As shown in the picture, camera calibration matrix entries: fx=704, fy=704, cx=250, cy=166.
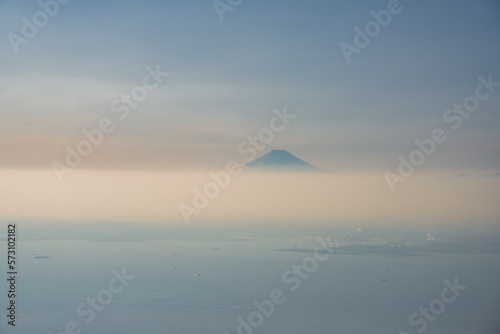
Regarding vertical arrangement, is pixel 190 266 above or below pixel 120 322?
above

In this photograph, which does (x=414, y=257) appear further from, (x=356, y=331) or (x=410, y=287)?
(x=356, y=331)

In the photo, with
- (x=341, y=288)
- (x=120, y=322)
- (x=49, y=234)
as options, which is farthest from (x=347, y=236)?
(x=49, y=234)

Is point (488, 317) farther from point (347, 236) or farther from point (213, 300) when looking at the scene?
point (213, 300)

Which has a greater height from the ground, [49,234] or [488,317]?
[49,234]

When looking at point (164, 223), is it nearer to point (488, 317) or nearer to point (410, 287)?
point (410, 287)

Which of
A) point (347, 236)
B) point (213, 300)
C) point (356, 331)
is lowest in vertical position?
point (356, 331)

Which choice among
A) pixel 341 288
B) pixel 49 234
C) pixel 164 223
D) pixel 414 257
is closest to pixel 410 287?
pixel 414 257

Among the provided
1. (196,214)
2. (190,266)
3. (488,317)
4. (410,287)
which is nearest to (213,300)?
(190,266)
